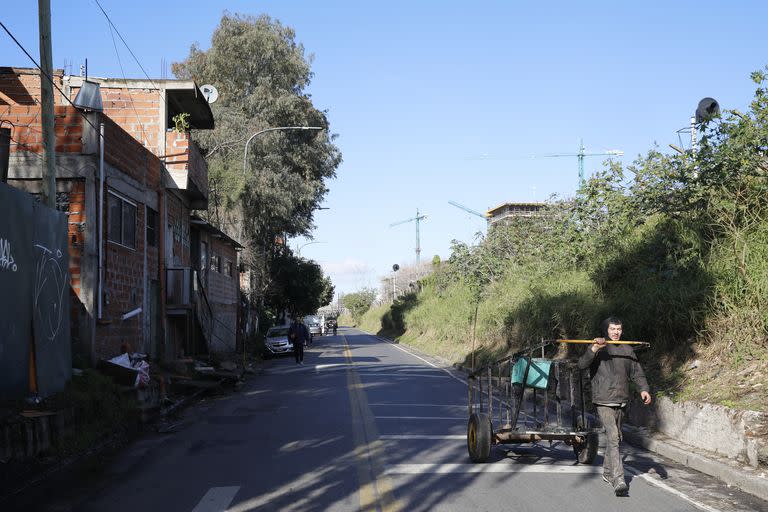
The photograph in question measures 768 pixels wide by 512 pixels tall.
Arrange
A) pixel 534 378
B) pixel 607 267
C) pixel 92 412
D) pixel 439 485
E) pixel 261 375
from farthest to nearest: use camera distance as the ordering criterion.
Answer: pixel 261 375
pixel 607 267
pixel 92 412
pixel 534 378
pixel 439 485

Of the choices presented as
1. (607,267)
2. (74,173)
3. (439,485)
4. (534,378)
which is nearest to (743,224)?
(607,267)

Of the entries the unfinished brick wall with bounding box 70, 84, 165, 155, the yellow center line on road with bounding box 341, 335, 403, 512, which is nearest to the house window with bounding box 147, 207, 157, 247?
the unfinished brick wall with bounding box 70, 84, 165, 155

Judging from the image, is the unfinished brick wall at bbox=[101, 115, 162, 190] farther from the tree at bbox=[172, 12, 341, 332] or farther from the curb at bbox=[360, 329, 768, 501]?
the tree at bbox=[172, 12, 341, 332]

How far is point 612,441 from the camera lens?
7742 millimetres

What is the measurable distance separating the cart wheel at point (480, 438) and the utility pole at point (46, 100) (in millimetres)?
7171

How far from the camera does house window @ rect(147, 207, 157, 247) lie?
2034 centimetres

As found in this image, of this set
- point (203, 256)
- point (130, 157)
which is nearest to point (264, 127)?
point (203, 256)

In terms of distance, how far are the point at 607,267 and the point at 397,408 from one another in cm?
699

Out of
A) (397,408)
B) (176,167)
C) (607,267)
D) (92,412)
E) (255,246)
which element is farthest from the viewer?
(255,246)

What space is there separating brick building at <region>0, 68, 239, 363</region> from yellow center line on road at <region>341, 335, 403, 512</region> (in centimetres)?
579

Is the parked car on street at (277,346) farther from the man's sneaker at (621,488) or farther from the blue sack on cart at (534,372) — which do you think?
the man's sneaker at (621,488)

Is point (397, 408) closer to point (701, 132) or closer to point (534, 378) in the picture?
point (534, 378)

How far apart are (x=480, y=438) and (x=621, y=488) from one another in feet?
6.43

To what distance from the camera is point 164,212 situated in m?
21.5
